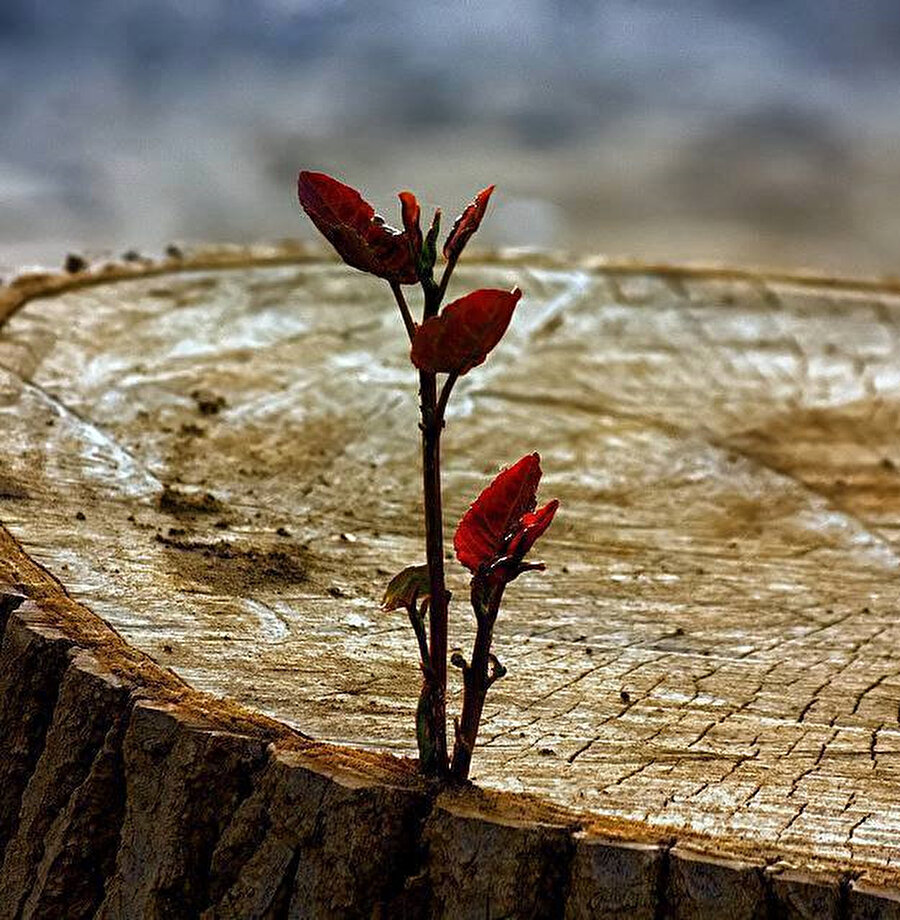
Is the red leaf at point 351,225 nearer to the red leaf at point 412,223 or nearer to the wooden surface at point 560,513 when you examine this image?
the red leaf at point 412,223

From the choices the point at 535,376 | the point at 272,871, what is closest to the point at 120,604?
the point at 272,871

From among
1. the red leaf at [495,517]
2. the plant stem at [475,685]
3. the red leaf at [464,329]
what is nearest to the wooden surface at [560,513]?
the plant stem at [475,685]

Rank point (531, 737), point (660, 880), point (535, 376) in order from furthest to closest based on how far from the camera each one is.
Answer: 1. point (535, 376)
2. point (531, 737)
3. point (660, 880)

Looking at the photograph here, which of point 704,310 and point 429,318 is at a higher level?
point 704,310

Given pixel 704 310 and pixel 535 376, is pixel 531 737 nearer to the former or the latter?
pixel 535 376

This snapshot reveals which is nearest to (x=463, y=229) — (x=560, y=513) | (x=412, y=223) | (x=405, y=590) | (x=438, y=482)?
(x=412, y=223)

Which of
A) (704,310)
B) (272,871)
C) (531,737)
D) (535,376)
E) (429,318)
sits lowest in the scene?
(272,871)
